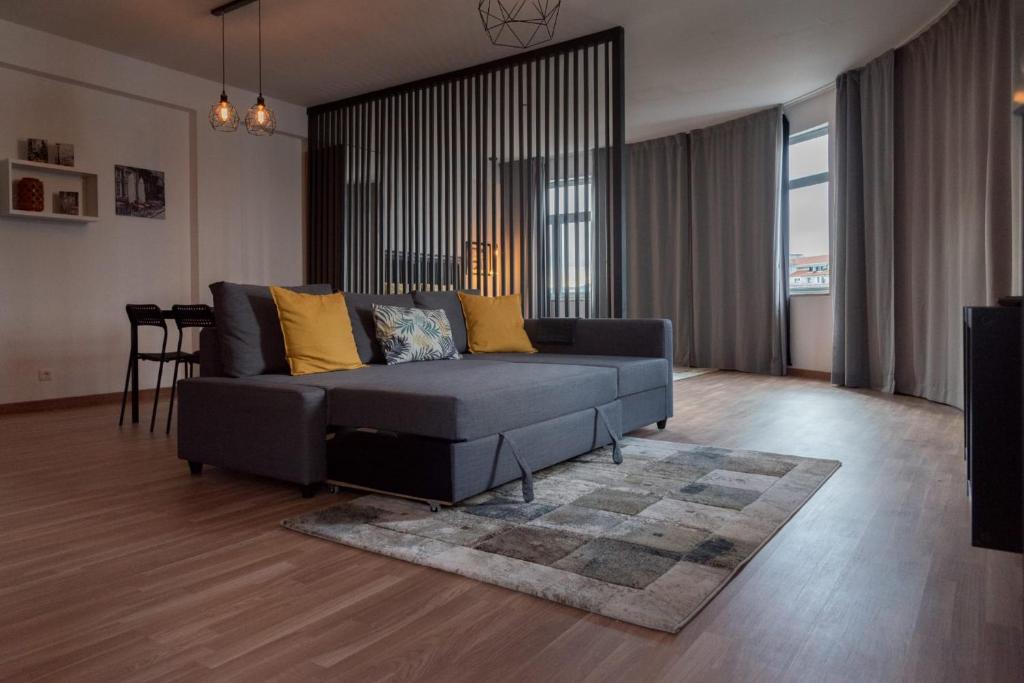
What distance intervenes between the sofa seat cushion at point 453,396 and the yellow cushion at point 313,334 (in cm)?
9

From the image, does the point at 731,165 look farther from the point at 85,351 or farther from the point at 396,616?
the point at 396,616

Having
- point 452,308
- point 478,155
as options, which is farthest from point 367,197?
point 452,308

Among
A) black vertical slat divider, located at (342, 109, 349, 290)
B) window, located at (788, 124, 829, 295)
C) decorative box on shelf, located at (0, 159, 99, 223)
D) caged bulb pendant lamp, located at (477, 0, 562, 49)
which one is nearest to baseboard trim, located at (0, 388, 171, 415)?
decorative box on shelf, located at (0, 159, 99, 223)

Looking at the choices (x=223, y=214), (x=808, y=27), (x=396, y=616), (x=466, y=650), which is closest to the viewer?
(x=466, y=650)

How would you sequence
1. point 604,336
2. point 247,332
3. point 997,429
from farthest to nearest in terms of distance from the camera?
1. point 604,336
2. point 247,332
3. point 997,429

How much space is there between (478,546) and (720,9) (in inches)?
160

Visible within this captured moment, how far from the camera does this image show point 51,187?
16.7 ft

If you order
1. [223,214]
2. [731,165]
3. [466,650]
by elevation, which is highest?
[731,165]

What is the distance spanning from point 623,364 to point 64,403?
13.9ft

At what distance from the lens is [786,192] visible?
6.97 metres

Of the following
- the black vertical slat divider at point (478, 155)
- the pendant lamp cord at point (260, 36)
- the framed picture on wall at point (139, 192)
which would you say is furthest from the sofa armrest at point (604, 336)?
the framed picture on wall at point (139, 192)

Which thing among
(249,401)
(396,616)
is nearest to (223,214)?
(249,401)

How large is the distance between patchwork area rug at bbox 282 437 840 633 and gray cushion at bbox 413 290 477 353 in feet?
4.25

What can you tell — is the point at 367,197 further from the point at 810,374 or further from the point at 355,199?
the point at 810,374
